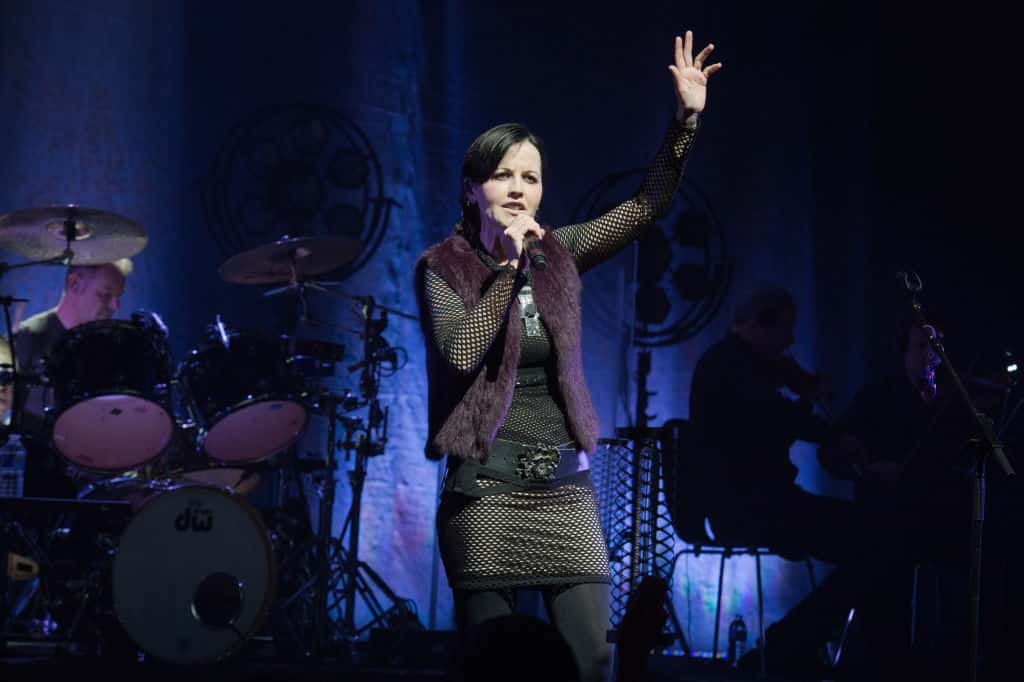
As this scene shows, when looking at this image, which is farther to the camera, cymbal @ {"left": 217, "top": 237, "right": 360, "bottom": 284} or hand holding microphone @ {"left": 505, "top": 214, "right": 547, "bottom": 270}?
cymbal @ {"left": 217, "top": 237, "right": 360, "bottom": 284}

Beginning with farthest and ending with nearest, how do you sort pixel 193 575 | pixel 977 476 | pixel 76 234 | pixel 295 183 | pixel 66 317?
pixel 295 183
pixel 66 317
pixel 76 234
pixel 193 575
pixel 977 476

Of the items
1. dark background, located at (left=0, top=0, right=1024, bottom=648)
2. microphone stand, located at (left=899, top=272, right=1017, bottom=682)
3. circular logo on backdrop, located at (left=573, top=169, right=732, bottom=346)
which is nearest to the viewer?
microphone stand, located at (left=899, top=272, right=1017, bottom=682)

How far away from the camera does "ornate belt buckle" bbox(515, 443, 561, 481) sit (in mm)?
2543

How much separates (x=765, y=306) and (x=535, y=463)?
12.8 feet

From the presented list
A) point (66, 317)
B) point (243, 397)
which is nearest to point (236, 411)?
point (243, 397)

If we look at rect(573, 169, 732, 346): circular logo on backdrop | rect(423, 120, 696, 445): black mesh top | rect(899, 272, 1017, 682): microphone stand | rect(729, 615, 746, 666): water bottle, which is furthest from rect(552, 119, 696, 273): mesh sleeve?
rect(573, 169, 732, 346): circular logo on backdrop

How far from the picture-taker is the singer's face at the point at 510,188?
2652mm

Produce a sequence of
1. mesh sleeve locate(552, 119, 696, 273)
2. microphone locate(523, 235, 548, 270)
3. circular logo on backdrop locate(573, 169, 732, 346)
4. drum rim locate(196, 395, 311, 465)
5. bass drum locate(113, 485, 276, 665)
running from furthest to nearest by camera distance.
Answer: circular logo on backdrop locate(573, 169, 732, 346), drum rim locate(196, 395, 311, 465), bass drum locate(113, 485, 276, 665), mesh sleeve locate(552, 119, 696, 273), microphone locate(523, 235, 548, 270)

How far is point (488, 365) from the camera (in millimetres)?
2518

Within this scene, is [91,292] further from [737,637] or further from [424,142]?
[737,637]

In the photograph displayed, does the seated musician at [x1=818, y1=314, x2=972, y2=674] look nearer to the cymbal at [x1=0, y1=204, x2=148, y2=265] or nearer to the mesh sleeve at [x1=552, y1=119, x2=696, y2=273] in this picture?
the mesh sleeve at [x1=552, y1=119, x2=696, y2=273]

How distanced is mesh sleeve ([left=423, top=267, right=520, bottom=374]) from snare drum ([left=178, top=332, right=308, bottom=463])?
3144 mm

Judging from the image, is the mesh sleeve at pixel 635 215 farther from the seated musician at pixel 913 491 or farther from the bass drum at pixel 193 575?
Result: the seated musician at pixel 913 491

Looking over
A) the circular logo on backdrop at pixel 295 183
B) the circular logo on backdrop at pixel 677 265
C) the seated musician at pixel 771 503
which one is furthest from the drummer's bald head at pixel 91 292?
the seated musician at pixel 771 503
